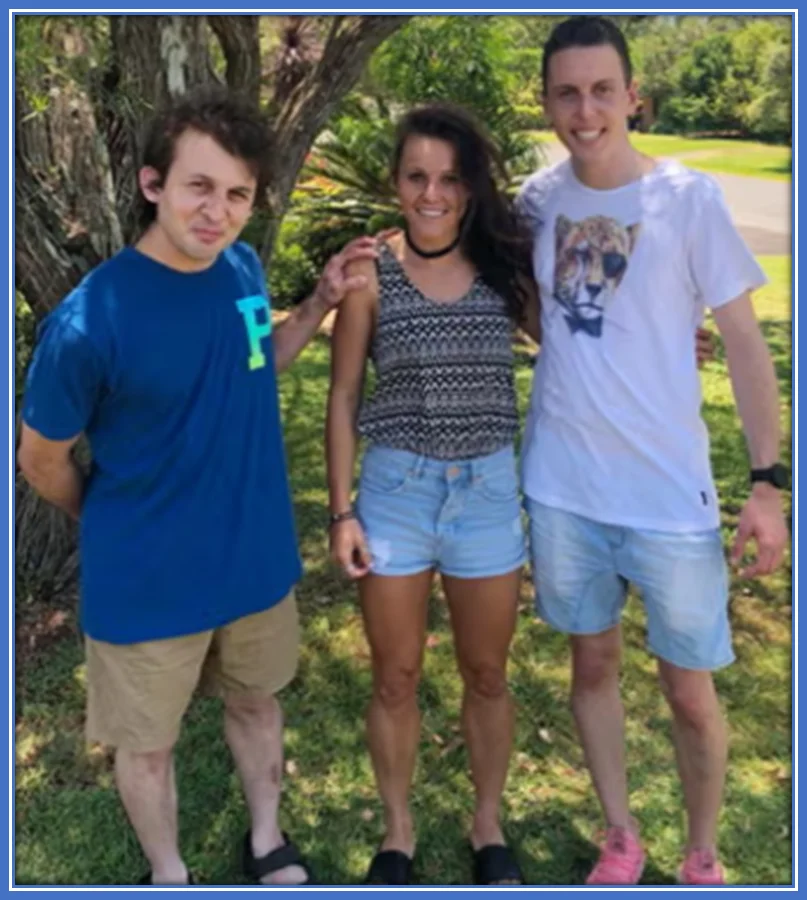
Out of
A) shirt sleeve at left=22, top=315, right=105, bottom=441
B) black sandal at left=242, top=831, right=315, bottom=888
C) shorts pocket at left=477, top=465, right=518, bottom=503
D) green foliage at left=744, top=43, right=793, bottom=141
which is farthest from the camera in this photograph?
green foliage at left=744, top=43, right=793, bottom=141

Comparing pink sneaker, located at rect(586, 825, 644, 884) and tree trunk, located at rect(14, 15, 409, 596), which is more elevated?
tree trunk, located at rect(14, 15, 409, 596)

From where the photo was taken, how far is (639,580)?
2.49 metres

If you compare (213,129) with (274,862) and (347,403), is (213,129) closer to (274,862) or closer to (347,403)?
(347,403)

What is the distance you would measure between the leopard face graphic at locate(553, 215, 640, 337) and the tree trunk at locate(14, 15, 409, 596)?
1.45m

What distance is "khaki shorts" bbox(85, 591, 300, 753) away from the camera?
2.41 m

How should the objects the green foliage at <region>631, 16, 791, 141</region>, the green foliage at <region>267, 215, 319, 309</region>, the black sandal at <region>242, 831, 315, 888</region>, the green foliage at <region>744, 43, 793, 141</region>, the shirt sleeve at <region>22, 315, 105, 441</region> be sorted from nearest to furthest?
the shirt sleeve at <region>22, 315, 105, 441</region> → the black sandal at <region>242, 831, 315, 888</region> → the green foliage at <region>744, 43, 793, 141</region> → the green foliage at <region>631, 16, 791, 141</region> → the green foliage at <region>267, 215, 319, 309</region>

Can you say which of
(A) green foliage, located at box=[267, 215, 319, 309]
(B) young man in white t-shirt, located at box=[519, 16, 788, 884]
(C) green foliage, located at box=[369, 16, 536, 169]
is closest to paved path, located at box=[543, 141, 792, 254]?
(C) green foliage, located at box=[369, 16, 536, 169]

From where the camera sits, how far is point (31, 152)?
3.68 m

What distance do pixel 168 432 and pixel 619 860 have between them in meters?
1.71

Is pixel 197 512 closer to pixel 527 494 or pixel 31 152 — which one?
pixel 527 494

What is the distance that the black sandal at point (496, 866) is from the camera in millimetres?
2848

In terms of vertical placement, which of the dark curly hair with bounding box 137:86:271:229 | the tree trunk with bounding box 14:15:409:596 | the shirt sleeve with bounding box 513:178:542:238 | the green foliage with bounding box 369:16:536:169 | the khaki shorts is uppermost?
the green foliage with bounding box 369:16:536:169

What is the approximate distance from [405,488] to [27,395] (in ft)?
2.87

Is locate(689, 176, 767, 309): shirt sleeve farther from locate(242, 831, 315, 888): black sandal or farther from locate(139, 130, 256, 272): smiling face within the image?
locate(242, 831, 315, 888): black sandal
